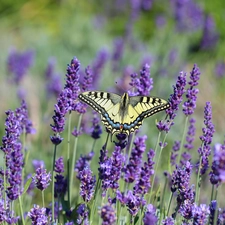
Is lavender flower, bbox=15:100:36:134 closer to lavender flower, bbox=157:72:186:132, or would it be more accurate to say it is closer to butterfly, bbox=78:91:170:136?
butterfly, bbox=78:91:170:136

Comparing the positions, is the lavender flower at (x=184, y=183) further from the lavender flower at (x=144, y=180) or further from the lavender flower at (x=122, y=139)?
the lavender flower at (x=122, y=139)

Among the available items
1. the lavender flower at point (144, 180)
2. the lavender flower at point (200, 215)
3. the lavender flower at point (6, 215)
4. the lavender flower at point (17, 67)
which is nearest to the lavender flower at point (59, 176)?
the lavender flower at point (6, 215)

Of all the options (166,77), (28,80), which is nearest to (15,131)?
(166,77)

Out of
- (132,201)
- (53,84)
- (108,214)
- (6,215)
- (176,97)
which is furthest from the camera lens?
(53,84)

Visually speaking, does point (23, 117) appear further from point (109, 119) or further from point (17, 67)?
point (17, 67)

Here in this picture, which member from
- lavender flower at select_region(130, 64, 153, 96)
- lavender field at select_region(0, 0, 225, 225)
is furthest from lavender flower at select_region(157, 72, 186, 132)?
lavender flower at select_region(130, 64, 153, 96)

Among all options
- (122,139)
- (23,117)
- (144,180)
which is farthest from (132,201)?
(23,117)

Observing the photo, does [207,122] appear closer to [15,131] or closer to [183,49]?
[15,131]
